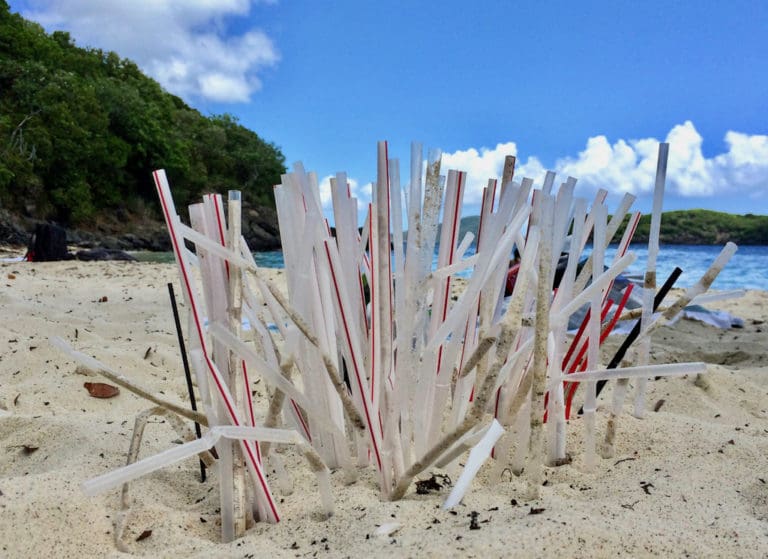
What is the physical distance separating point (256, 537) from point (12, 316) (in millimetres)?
2832

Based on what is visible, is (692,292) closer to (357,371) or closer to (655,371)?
(655,371)

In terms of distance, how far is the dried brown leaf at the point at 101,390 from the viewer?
193 cm

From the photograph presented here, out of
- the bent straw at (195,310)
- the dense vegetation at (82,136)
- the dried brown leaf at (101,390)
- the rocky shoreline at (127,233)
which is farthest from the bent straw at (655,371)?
the dense vegetation at (82,136)

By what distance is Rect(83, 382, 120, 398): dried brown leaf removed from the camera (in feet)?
6.34

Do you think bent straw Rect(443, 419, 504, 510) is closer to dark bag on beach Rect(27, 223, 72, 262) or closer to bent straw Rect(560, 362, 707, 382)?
bent straw Rect(560, 362, 707, 382)

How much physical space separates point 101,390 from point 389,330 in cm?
141

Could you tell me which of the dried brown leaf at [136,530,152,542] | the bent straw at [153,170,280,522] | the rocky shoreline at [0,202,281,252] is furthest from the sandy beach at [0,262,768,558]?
the rocky shoreline at [0,202,281,252]

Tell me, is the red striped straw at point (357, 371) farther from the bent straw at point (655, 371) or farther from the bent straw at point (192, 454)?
the bent straw at point (655, 371)

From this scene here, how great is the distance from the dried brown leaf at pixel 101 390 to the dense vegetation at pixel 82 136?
17.8m

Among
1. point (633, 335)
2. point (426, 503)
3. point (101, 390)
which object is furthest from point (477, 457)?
point (101, 390)

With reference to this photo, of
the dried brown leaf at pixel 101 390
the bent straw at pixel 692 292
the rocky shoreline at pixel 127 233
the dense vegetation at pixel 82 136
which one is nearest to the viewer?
the bent straw at pixel 692 292

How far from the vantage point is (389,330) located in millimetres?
947

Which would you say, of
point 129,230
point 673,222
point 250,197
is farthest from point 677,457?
point 250,197

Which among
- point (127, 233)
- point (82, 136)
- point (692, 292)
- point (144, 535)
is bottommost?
point (127, 233)
